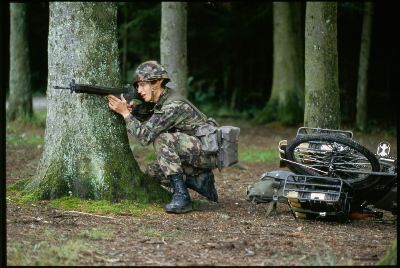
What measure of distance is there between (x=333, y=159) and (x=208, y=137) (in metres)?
1.45

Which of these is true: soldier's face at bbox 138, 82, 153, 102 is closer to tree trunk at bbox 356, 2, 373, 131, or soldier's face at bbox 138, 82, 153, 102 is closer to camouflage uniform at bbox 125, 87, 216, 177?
camouflage uniform at bbox 125, 87, 216, 177

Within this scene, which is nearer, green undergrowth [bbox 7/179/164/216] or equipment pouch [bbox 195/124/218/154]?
green undergrowth [bbox 7/179/164/216]

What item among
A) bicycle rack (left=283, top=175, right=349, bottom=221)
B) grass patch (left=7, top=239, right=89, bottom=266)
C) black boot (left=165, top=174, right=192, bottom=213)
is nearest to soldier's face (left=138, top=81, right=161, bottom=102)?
black boot (left=165, top=174, right=192, bottom=213)

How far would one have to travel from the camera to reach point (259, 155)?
14.7m

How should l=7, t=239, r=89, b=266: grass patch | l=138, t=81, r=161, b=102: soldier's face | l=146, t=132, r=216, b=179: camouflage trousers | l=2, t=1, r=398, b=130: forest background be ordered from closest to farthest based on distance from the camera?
l=7, t=239, r=89, b=266: grass patch
l=146, t=132, r=216, b=179: camouflage trousers
l=138, t=81, r=161, b=102: soldier's face
l=2, t=1, r=398, b=130: forest background

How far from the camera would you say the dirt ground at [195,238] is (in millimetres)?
5582

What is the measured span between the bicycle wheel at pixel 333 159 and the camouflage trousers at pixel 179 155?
1004 millimetres

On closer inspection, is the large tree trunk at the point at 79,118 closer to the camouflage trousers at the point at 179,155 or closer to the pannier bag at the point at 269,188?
the camouflage trousers at the point at 179,155

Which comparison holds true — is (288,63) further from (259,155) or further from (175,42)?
(175,42)

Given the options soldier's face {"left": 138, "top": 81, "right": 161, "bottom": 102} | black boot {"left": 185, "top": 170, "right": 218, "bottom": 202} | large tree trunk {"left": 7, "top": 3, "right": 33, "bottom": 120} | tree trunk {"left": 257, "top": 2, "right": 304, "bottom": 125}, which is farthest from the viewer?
tree trunk {"left": 257, "top": 2, "right": 304, "bottom": 125}

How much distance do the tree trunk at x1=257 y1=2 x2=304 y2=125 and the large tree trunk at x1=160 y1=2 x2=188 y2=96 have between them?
710 cm

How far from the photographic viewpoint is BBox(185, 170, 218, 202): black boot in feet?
27.1

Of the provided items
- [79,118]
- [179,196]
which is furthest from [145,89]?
[179,196]

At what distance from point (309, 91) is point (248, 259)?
5080 mm
